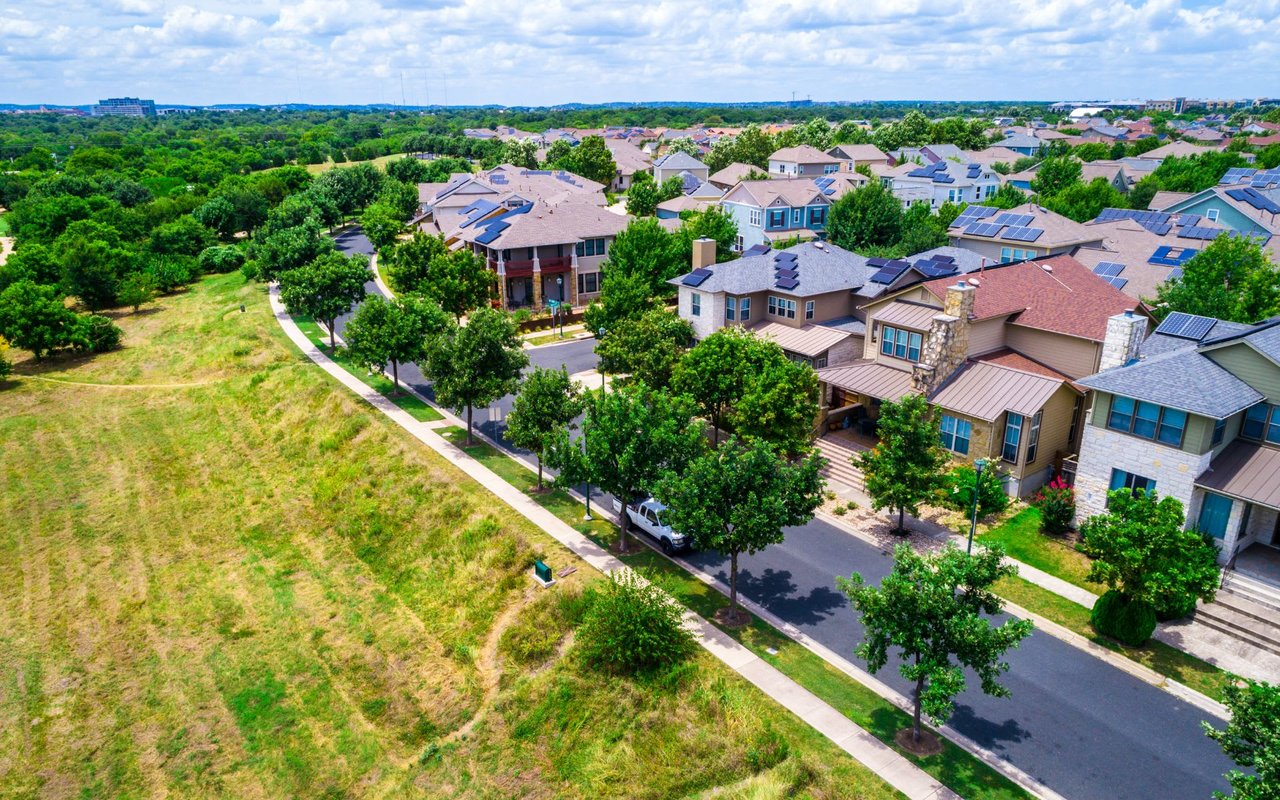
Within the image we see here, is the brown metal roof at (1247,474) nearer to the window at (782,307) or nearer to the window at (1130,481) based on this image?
the window at (1130,481)

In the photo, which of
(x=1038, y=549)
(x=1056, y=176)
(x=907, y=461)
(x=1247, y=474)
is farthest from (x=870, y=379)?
(x=1056, y=176)

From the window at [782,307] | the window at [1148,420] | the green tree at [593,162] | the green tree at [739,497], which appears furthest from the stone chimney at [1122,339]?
the green tree at [593,162]

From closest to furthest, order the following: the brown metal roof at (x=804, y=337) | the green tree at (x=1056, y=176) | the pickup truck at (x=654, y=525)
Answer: the pickup truck at (x=654, y=525), the brown metal roof at (x=804, y=337), the green tree at (x=1056, y=176)

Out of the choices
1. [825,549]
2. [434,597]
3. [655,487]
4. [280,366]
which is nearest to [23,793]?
[434,597]

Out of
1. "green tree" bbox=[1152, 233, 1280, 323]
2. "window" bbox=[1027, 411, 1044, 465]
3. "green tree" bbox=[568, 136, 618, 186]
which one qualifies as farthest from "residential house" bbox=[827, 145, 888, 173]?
"window" bbox=[1027, 411, 1044, 465]

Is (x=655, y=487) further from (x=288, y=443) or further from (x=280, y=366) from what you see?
(x=280, y=366)

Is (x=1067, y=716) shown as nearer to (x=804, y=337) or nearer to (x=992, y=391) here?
(x=992, y=391)
